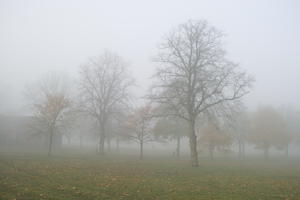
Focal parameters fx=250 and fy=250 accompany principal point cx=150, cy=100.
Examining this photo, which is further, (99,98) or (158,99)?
(99,98)

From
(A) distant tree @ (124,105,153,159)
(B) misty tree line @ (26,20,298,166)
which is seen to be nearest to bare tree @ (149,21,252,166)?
(B) misty tree line @ (26,20,298,166)

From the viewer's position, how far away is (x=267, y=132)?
49531mm

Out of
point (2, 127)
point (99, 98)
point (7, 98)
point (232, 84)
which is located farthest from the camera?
point (7, 98)

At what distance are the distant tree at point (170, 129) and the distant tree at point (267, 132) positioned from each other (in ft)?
49.6

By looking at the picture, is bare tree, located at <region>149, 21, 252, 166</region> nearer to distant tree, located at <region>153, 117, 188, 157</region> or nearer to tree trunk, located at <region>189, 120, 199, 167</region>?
tree trunk, located at <region>189, 120, 199, 167</region>

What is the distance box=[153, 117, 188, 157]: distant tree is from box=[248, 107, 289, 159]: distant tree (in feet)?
49.6

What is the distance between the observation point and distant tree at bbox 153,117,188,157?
43.0 m

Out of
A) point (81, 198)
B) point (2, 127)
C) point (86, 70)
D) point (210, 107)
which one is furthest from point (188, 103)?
point (2, 127)

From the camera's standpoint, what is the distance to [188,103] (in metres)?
26.6

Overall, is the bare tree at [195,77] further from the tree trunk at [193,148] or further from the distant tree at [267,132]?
the distant tree at [267,132]

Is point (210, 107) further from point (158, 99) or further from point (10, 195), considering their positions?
point (10, 195)

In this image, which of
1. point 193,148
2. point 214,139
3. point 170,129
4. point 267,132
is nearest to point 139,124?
point 170,129

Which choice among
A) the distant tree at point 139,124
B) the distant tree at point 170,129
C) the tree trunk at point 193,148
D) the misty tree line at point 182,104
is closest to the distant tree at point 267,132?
the misty tree line at point 182,104

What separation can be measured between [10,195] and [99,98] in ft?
98.7
